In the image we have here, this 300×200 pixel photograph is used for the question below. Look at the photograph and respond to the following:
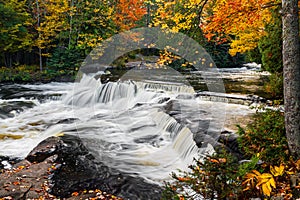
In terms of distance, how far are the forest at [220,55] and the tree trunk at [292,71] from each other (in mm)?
12

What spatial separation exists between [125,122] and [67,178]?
13.6ft

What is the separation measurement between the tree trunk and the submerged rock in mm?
2434

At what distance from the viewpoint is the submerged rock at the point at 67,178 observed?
14.9 feet

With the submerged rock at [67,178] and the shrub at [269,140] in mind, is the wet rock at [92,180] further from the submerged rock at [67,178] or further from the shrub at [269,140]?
the shrub at [269,140]

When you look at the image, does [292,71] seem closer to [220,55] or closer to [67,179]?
[67,179]

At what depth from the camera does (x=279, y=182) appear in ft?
9.41

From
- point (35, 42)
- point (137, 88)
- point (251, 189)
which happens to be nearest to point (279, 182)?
point (251, 189)

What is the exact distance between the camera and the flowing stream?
6.10 m

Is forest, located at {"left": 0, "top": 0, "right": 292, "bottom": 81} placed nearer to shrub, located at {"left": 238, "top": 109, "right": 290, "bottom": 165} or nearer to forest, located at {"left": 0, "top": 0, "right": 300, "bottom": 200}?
forest, located at {"left": 0, "top": 0, "right": 300, "bottom": 200}

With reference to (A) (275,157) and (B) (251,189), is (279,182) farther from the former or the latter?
(A) (275,157)

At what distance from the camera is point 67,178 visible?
5.00 metres

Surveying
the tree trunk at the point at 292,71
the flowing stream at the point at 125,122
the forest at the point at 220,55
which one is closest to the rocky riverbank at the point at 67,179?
the flowing stream at the point at 125,122

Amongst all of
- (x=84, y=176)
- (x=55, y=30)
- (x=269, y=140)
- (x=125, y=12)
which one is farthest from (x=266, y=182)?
(x=125, y=12)

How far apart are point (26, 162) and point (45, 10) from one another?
47.0 ft
